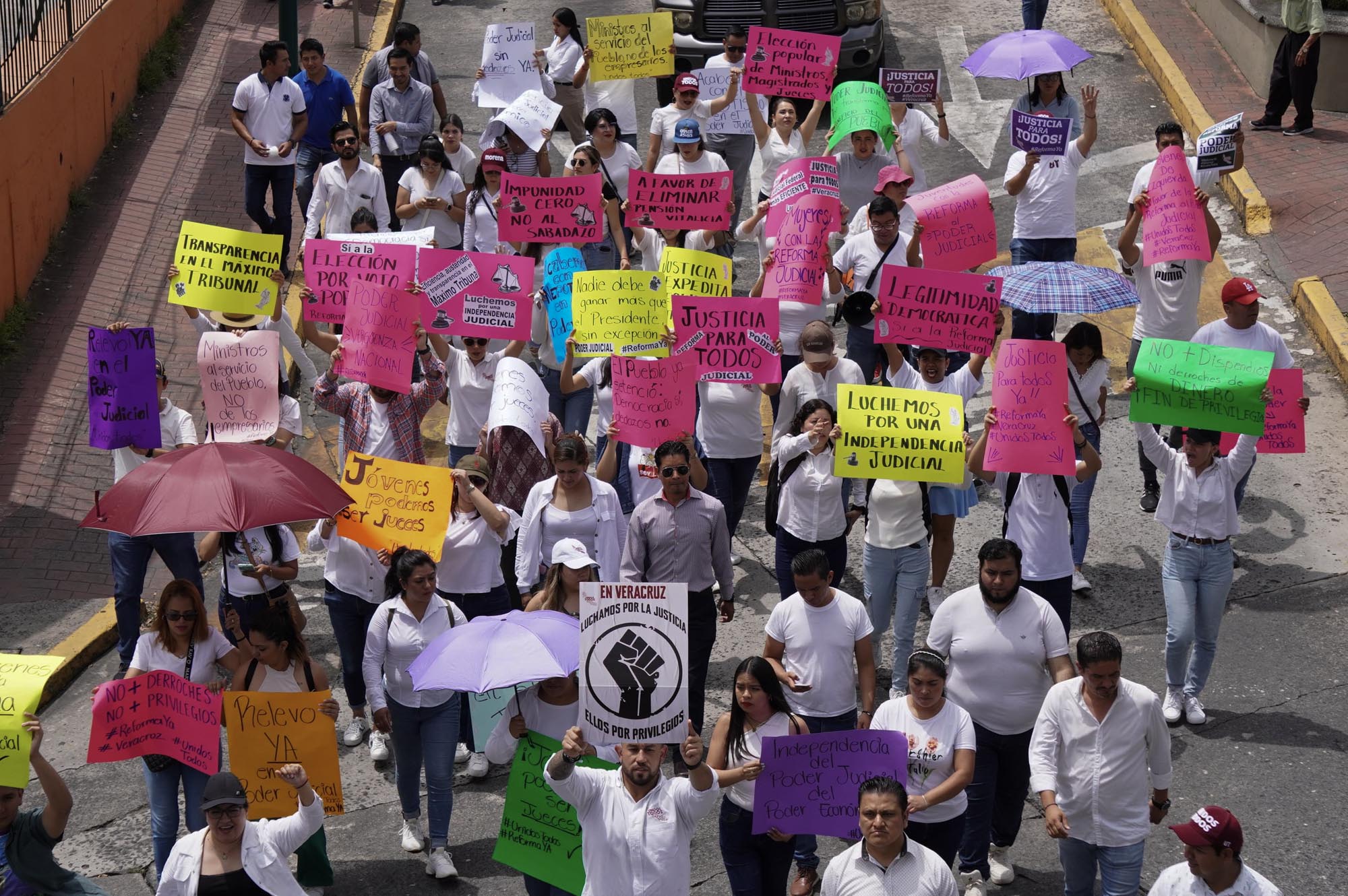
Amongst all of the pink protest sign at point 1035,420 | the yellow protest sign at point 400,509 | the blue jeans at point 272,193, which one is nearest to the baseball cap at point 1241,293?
the pink protest sign at point 1035,420

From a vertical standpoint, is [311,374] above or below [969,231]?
below

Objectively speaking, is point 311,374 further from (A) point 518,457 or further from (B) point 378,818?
(B) point 378,818

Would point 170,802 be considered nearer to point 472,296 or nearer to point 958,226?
point 472,296

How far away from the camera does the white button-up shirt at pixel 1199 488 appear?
9.48 metres

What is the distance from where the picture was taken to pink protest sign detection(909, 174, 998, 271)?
11906mm

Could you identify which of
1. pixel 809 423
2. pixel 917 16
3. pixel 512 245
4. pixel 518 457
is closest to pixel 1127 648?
pixel 809 423

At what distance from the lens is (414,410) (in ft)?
34.9

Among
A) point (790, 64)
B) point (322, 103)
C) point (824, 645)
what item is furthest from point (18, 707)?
point (322, 103)

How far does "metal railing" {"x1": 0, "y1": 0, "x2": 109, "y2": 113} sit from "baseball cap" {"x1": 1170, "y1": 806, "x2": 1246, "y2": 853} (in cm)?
1171

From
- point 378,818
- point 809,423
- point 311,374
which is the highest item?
point 809,423

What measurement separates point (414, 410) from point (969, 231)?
13.3 feet

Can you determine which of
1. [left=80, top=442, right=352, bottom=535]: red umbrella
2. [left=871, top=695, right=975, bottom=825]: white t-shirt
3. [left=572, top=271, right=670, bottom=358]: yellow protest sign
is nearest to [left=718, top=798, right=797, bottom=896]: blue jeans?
[left=871, top=695, right=975, bottom=825]: white t-shirt

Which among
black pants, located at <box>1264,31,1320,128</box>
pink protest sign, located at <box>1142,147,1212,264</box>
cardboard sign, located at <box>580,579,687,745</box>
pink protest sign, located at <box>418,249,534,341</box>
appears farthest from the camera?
black pants, located at <box>1264,31,1320,128</box>

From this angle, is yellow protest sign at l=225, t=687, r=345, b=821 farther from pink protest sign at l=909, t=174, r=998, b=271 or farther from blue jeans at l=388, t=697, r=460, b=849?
pink protest sign at l=909, t=174, r=998, b=271
